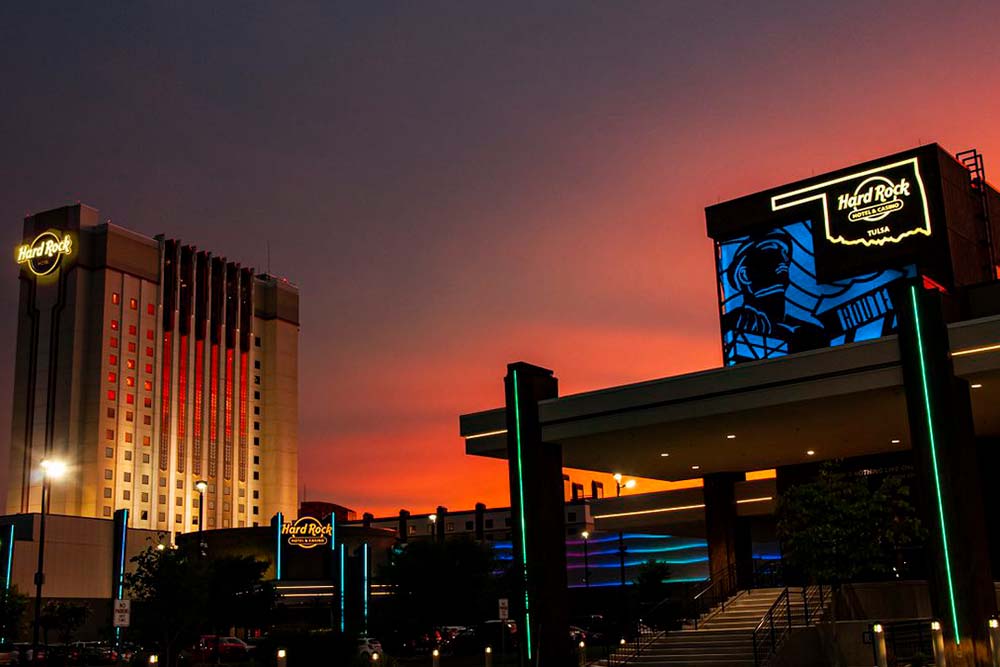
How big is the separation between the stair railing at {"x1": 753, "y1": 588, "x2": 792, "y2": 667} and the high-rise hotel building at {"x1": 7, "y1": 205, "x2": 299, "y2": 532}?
87422 millimetres

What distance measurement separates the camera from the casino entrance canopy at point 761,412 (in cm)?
3045

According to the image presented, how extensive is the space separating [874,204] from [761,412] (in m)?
13.2

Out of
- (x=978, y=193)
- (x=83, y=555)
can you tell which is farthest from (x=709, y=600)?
(x=83, y=555)

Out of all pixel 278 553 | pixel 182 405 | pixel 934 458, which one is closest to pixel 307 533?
pixel 278 553

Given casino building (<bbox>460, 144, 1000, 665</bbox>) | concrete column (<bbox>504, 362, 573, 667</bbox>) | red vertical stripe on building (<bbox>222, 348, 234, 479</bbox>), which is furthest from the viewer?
red vertical stripe on building (<bbox>222, 348, 234, 479</bbox>)

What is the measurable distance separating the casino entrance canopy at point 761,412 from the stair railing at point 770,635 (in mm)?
5821

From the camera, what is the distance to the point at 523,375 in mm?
37906

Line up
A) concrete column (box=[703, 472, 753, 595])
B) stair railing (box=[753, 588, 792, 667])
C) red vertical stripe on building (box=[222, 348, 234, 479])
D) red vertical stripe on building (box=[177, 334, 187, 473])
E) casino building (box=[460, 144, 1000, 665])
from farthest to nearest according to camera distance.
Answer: red vertical stripe on building (box=[222, 348, 234, 479]) → red vertical stripe on building (box=[177, 334, 187, 473]) → concrete column (box=[703, 472, 753, 595]) → stair railing (box=[753, 588, 792, 667]) → casino building (box=[460, 144, 1000, 665])

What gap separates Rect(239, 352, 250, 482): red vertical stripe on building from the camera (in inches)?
5536

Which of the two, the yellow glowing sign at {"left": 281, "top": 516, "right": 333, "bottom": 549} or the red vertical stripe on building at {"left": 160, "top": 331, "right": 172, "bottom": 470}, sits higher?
the red vertical stripe on building at {"left": 160, "top": 331, "right": 172, "bottom": 470}

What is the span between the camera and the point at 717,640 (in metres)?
35.5

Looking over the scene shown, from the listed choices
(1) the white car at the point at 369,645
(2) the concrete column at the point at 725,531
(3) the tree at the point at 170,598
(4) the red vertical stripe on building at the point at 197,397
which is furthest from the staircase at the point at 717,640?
(4) the red vertical stripe on building at the point at 197,397

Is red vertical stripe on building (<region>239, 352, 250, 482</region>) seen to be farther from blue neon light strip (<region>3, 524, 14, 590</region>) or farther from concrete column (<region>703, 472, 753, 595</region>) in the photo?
concrete column (<region>703, 472, 753, 595</region>)

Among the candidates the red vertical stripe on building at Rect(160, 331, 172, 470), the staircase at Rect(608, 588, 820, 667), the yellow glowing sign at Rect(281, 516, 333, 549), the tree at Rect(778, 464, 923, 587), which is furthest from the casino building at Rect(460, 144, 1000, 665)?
the red vertical stripe on building at Rect(160, 331, 172, 470)
